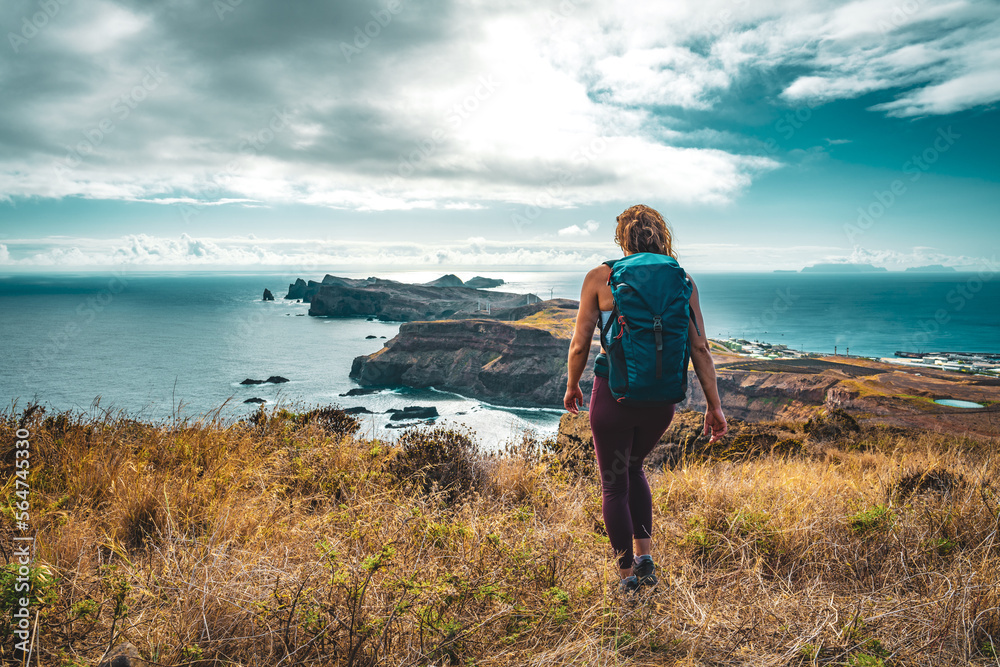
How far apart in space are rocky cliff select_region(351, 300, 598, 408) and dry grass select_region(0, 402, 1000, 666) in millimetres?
56528

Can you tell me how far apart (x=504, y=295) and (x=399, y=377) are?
345 ft

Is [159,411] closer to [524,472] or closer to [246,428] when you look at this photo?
[246,428]

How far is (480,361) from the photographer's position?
70.3 meters

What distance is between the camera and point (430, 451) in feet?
16.3

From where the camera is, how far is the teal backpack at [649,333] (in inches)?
92.3

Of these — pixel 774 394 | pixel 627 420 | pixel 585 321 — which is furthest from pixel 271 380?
pixel 627 420

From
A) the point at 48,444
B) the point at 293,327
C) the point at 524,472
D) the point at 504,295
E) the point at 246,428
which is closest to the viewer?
the point at 48,444

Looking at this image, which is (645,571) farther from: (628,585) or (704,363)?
(704,363)

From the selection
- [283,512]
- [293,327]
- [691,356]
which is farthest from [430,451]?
[293,327]

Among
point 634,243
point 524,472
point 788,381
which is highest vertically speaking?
point 634,243

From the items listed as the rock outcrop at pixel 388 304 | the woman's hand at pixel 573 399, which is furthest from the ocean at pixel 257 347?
the rock outcrop at pixel 388 304

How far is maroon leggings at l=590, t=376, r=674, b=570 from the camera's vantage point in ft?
8.22

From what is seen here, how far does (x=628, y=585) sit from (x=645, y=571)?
18 centimetres

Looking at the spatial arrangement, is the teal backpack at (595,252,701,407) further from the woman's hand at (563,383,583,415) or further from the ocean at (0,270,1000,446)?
the ocean at (0,270,1000,446)
